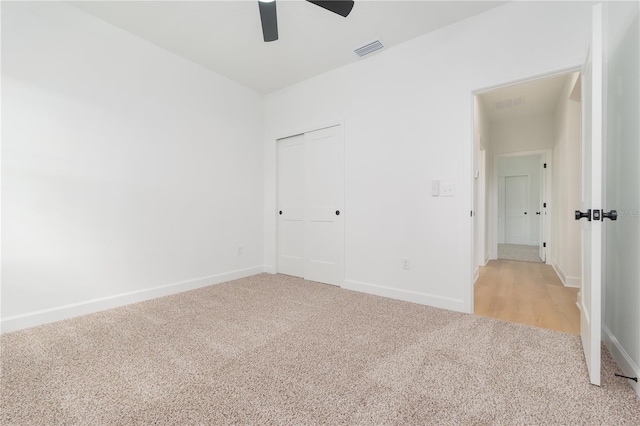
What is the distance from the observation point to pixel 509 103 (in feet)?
14.2

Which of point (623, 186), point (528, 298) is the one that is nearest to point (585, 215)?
point (623, 186)

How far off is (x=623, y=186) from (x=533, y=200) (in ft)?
22.1

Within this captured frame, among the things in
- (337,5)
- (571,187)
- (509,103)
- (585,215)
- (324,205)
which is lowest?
(585,215)

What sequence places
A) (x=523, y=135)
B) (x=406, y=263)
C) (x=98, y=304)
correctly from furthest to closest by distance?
(x=523, y=135) → (x=406, y=263) → (x=98, y=304)

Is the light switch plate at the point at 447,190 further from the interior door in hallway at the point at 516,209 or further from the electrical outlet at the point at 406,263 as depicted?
the interior door in hallway at the point at 516,209

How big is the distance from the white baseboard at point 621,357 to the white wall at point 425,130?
0.85 meters

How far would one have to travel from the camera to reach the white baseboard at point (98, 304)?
211cm

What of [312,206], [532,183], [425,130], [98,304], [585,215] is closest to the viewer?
[585,215]

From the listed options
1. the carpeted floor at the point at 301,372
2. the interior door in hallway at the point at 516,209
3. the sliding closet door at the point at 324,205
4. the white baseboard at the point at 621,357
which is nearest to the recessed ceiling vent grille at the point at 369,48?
the sliding closet door at the point at 324,205

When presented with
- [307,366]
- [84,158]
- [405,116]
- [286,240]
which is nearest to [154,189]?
[84,158]

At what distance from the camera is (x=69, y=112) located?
2.38 metres

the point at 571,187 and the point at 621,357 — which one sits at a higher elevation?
the point at 571,187

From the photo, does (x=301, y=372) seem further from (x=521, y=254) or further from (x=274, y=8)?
(x=521, y=254)

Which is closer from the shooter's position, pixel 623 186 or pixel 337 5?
pixel 623 186
